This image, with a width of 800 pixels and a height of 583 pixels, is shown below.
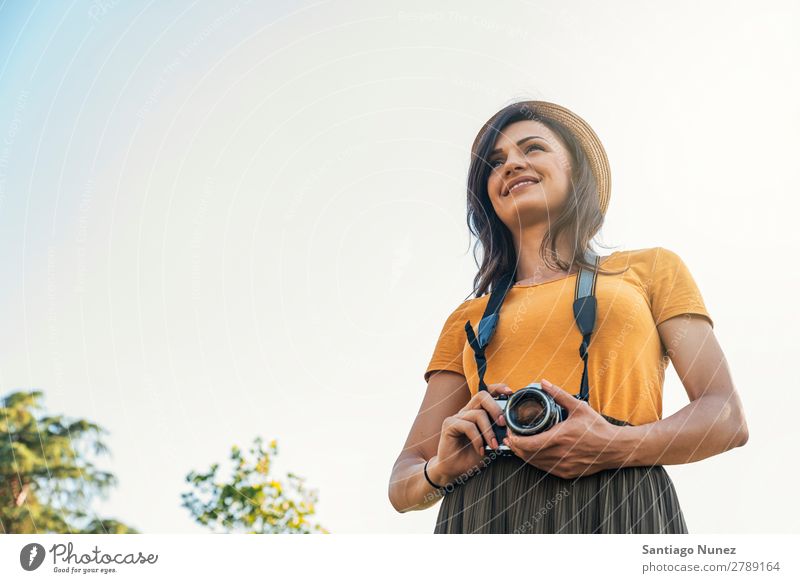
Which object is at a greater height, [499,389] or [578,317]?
[578,317]

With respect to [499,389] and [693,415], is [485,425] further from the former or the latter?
[693,415]

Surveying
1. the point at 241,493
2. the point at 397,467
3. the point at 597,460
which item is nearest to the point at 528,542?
the point at 597,460

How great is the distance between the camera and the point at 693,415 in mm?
1429

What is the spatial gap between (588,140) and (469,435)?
96 centimetres

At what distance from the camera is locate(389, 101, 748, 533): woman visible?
4.56 ft

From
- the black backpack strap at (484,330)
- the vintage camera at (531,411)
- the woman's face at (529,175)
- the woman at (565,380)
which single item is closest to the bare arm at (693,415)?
the woman at (565,380)

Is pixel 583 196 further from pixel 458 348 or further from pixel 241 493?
pixel 241 493

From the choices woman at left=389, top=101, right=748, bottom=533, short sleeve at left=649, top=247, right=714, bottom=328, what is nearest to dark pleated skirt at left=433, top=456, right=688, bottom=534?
woman at left=389, top=101, right=748, bottom=533

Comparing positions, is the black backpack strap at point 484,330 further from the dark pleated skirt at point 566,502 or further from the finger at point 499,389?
the dark pleated skirt at point 566,502

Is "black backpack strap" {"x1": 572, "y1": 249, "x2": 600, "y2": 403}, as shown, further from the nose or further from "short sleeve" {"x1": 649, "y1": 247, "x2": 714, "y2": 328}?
the nose

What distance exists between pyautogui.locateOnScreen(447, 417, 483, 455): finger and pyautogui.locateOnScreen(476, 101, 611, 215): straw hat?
2.58ft

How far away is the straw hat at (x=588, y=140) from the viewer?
6.48 feet

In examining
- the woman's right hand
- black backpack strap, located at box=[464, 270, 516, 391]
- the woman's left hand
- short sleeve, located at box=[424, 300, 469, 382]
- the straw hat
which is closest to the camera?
the woman's left hand

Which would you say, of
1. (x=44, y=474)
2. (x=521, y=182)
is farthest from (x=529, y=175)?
(x=44, y=474)
